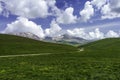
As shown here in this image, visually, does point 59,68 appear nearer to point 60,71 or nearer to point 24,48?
point 60,71

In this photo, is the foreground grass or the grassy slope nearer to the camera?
the foreground grass

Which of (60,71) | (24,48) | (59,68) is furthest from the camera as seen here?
(24,48)

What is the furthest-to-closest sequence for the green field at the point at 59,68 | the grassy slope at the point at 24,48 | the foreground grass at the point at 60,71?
the grassy slope at the point at 24,48 < the green field at the point at 59,68 < the foreground grass at the point at 60,71

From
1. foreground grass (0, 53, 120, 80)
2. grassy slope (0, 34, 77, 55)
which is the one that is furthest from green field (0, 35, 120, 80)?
grassy slope (0, 34, 77, 55)

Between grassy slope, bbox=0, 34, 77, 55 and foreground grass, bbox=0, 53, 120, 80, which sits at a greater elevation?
grassy slope, bbox=0, 34, 77, 55

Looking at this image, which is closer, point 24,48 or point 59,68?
point 59,68

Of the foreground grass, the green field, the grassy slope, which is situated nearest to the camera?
the foreground grass

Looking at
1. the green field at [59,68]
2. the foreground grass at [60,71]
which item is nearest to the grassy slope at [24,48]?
the green field at [59,68]

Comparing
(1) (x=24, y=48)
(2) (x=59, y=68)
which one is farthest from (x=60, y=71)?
(1) (x=24, y=48)

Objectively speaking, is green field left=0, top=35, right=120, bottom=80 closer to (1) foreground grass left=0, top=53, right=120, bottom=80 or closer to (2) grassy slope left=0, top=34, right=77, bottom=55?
(1) foreground grass left=0, top=53, right=120, bottom=80

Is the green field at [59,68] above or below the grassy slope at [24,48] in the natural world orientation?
below

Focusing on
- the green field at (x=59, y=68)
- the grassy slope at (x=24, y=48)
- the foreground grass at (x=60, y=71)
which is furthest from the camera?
the grassy slope at (x=24, y=48)

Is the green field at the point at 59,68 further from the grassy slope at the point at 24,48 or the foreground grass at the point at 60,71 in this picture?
the grassy slope at the point at 24,48

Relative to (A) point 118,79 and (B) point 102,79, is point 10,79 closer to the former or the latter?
(B) point 102,79
